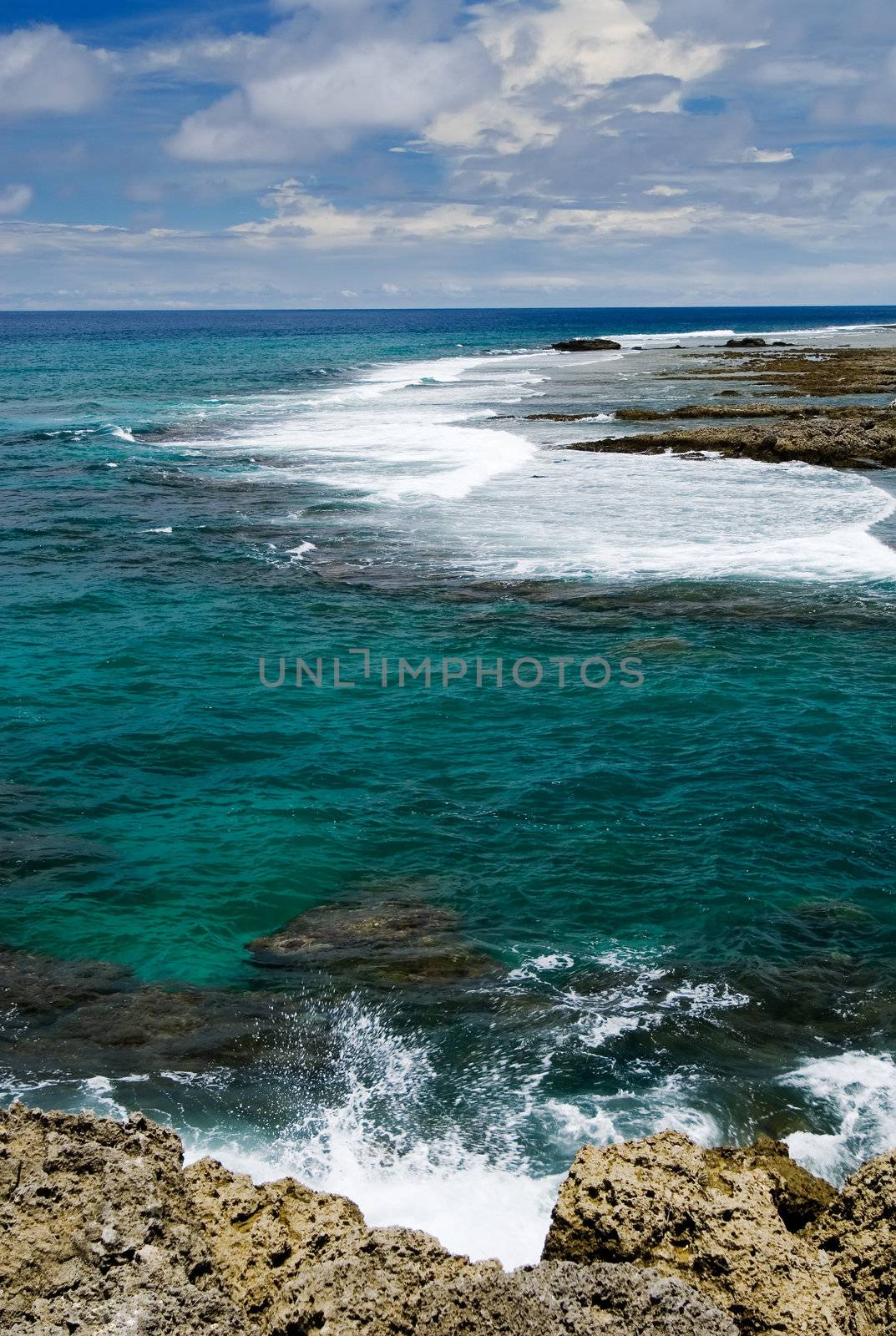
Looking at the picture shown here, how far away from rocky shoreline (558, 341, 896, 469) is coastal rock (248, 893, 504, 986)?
33.8m

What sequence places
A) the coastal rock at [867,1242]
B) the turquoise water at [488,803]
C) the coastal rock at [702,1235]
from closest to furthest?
1. the coastal rock at [702,1235]
2. the coastal rock at [867,1242]
3. the turquoise water at [488,803]

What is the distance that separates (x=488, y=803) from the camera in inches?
631

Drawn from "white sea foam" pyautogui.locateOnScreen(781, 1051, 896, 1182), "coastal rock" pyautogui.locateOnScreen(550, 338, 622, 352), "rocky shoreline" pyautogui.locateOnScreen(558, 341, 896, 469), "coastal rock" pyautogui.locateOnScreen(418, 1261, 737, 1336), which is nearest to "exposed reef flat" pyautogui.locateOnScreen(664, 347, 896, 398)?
"rocky shoreline" pyautogui.locateOnScreen(558, 341, 896, 469)

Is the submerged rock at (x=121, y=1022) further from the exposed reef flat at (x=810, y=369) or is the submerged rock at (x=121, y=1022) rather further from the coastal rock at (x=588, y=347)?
the coastal rock at (x=588, y=347)

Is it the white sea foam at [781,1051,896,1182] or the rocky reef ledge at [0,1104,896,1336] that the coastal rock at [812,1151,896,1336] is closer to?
the rocky reef ledge at [0,1104,896,1336]

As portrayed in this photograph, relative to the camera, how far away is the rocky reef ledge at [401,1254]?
5914 mm

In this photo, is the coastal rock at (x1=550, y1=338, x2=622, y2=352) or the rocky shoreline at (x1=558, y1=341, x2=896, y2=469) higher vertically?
the coastal rock at (x1=550, y1=338, x2=622, y2=352)

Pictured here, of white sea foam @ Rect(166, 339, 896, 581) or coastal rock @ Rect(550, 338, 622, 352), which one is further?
coastal rock @ Rect(550, 338, 622, 352)

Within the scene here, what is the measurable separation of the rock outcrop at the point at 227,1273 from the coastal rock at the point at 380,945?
503cm

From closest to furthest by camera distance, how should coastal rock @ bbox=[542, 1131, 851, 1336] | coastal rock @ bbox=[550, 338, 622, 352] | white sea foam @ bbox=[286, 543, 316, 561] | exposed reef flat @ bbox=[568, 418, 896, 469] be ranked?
coastal rock @ bbox=[542, 1131, 851, 1336] → white sea foam @ bbox=[286, 543, 316, 561] → exposed reef flat @ bbox=[568, 418, 896, 469] → coastal rock @ bbox=[550, 338, 622, 352]

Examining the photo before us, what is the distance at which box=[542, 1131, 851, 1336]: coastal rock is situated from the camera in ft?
20.8

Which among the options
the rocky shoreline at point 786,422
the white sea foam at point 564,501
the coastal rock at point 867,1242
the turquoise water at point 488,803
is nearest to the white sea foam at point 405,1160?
the turquoise water at point 488,803

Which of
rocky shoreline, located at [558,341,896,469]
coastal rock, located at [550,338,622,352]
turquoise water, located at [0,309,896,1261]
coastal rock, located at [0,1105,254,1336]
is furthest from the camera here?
coastal rock, located at [550,338,622,352]

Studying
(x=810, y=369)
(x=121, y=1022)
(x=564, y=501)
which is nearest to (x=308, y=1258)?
(x=121, y=1022)
